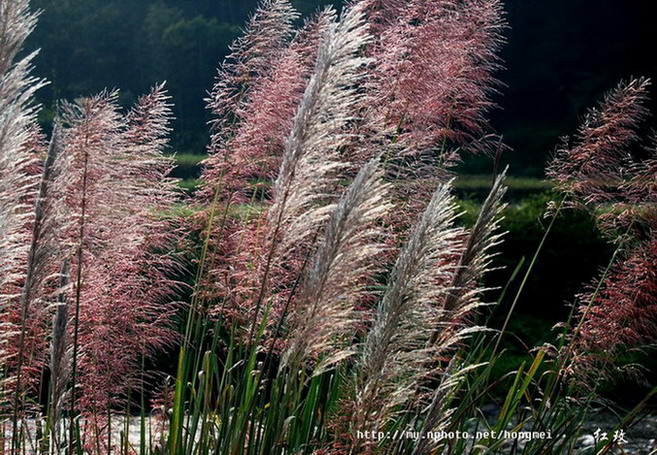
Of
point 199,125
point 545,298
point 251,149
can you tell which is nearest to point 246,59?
point 251,149

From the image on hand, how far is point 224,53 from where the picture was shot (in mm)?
25047

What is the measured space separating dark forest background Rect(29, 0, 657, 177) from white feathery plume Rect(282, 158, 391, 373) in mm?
20439

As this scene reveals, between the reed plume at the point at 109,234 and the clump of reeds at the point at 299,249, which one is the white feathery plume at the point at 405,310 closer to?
the clump of reeds at the point at 299,249

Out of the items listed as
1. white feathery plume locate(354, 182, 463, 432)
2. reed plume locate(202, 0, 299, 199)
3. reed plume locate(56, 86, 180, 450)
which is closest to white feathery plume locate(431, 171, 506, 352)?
white feathery plume locate(354, 182, 463, 432)

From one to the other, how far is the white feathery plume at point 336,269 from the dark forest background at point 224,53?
20439mm

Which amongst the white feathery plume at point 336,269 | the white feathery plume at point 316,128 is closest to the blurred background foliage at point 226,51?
the white feathery plume at point 316,128

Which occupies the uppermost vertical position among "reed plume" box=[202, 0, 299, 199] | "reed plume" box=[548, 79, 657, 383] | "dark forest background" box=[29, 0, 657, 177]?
"reed plume" box=[202, 0, 299, 199]

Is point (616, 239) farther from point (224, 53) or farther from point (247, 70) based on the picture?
point (224, 53)

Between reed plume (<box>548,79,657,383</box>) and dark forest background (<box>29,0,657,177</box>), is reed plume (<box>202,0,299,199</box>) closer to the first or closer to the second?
reed plume (<box>548,79,657,383</box>)

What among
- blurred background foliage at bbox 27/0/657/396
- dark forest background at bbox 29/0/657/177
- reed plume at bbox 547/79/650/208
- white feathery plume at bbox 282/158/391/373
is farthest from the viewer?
dark forest background at bbox 29/0/657/177

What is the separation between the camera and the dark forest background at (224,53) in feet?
79.9

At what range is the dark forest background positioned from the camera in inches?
959

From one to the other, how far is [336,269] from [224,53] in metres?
23.7

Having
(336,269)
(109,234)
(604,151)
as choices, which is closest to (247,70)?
(109,234)
